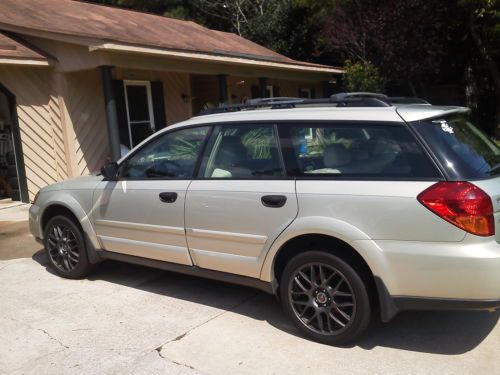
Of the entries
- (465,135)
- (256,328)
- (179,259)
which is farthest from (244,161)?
(465,135)

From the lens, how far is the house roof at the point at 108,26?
8.80 m

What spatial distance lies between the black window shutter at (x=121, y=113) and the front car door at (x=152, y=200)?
5910mm

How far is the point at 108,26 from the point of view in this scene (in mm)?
10141

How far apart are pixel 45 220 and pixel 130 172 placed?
4.38 feet

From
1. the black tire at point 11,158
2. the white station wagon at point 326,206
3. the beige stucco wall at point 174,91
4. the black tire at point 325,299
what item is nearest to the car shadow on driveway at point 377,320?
the black tire at point 325,299

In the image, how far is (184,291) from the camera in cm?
486

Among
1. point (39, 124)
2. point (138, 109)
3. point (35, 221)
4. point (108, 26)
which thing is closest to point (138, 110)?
point (138, 109)

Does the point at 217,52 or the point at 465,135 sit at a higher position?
the point at 217,52

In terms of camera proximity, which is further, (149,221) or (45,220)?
(45,220)

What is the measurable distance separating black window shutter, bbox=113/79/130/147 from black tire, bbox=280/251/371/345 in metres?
7.65

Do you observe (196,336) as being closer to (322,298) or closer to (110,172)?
(322,298)

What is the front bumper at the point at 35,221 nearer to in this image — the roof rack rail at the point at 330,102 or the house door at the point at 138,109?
the roof rack rail at the point at 330,102

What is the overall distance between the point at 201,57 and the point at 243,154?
637 centimetres

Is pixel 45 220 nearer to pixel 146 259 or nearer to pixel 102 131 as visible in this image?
pixel 146 259
